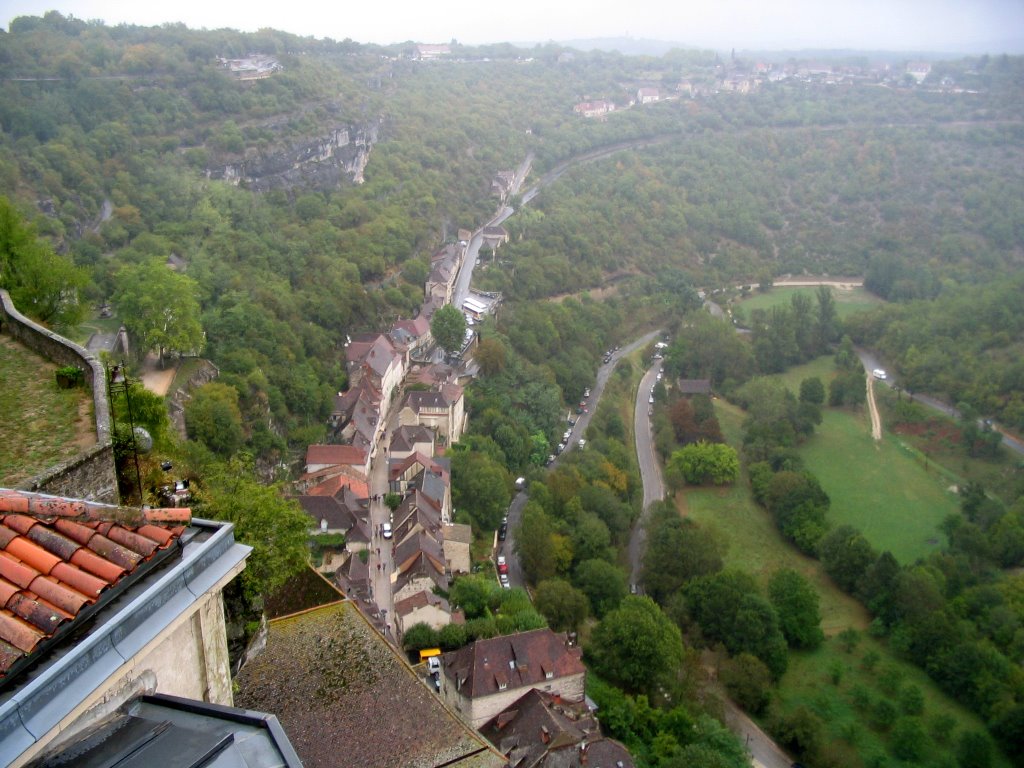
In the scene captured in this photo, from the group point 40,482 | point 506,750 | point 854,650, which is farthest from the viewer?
point 854,650

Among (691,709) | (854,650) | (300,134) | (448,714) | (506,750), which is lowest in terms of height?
(854,650)

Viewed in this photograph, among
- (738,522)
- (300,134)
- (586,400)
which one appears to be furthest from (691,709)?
(300,134)

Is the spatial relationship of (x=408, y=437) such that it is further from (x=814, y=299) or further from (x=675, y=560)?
(x=814, y=299)

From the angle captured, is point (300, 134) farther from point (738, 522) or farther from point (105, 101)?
point (738, 522)

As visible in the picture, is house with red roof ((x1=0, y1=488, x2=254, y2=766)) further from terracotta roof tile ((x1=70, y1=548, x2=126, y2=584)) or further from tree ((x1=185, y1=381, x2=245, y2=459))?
tree ((x1=185, y1=381, x2=245, y2=459))

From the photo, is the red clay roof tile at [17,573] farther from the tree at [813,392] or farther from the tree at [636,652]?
the tree at [813,392]

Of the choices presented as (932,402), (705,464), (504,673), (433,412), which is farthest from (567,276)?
(504,673)
